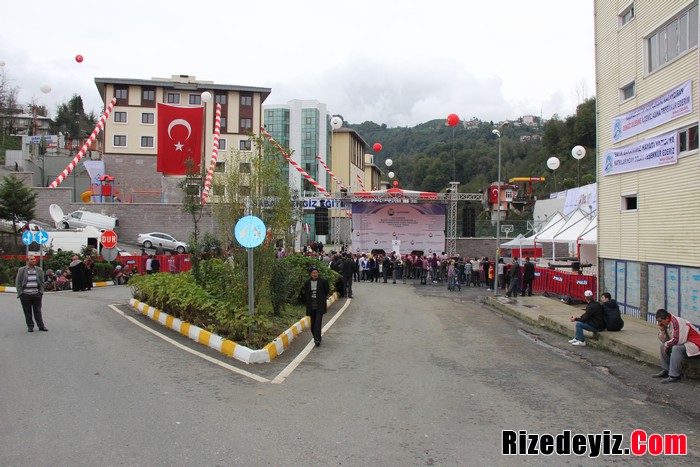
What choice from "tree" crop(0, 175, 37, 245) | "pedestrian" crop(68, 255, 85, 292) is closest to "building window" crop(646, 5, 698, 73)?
"pedestrian" crop(68, 255, 85, 292)

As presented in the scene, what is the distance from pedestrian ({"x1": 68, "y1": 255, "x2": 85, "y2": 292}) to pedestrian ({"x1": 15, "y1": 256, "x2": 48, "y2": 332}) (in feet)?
35.6

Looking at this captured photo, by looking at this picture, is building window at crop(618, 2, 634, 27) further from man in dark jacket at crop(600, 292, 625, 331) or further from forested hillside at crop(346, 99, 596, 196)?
forested hillside at crop(346, 99, 596, 196)

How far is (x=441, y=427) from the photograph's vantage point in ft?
21.1

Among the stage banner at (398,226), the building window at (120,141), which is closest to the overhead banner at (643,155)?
the stage banner at (398,226)

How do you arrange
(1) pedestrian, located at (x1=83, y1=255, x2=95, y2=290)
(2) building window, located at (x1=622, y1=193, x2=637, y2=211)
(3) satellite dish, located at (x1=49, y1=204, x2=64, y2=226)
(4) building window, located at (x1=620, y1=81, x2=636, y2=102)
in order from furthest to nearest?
(3) satellite dish, located at (x1=49, y1=204, x2=64, y2=226) → (1) pedestrian, located at (x1=83, y1=255, x2=95, y2=290) → (2) building window, located at (x1=622, y1=193, x2=637, y2=211) → (4) building window, located at (x1=620, y1=81, x2=636, y2=102)

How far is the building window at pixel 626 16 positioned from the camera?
56.9ft

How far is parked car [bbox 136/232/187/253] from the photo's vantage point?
38138 millimetres

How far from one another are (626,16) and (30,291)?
1858cm

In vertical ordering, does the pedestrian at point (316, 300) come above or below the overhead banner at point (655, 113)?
below

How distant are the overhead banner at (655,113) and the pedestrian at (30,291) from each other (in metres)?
15.9

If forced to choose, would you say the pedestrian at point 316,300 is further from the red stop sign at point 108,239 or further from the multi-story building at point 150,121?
the multi-story building at point 150,121

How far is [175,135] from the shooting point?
38125mm

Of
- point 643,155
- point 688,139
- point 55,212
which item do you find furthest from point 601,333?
point 55,212

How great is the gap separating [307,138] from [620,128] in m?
60.4
